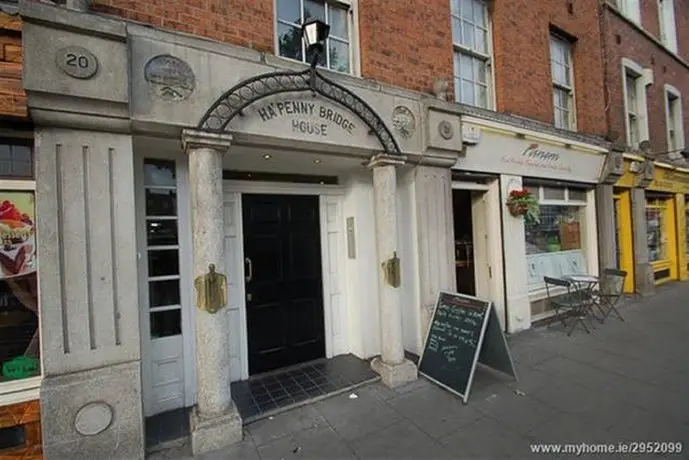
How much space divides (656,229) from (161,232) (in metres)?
12.9

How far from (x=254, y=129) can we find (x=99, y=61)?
129 cm

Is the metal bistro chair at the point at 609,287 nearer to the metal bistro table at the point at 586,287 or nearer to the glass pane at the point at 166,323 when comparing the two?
the metal bistro table at the point at 586,287

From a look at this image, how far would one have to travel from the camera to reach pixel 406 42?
4.77 meters

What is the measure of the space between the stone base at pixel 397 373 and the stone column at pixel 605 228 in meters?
5.86

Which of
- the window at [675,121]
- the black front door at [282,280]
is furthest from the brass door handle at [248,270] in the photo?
the window at [675,121]

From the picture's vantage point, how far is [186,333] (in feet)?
12.9

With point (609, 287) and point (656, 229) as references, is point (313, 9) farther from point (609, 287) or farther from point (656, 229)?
point (656, 229)

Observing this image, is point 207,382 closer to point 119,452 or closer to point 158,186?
point 119,452

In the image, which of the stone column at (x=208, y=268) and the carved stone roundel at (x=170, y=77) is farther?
the stone column at (x=208, y=268)

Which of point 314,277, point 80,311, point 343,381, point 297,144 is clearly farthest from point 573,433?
point 80,311

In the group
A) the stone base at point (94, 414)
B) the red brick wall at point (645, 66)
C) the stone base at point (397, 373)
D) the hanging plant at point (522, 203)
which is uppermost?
the red brick wall at point (645, 66)

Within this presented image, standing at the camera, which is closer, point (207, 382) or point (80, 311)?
point (80, 311)

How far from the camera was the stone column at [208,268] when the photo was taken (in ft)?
10.3

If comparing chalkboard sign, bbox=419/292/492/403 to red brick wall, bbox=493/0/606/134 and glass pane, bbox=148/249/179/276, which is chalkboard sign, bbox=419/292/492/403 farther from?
red brick wall, bbox=493/0/606/134
